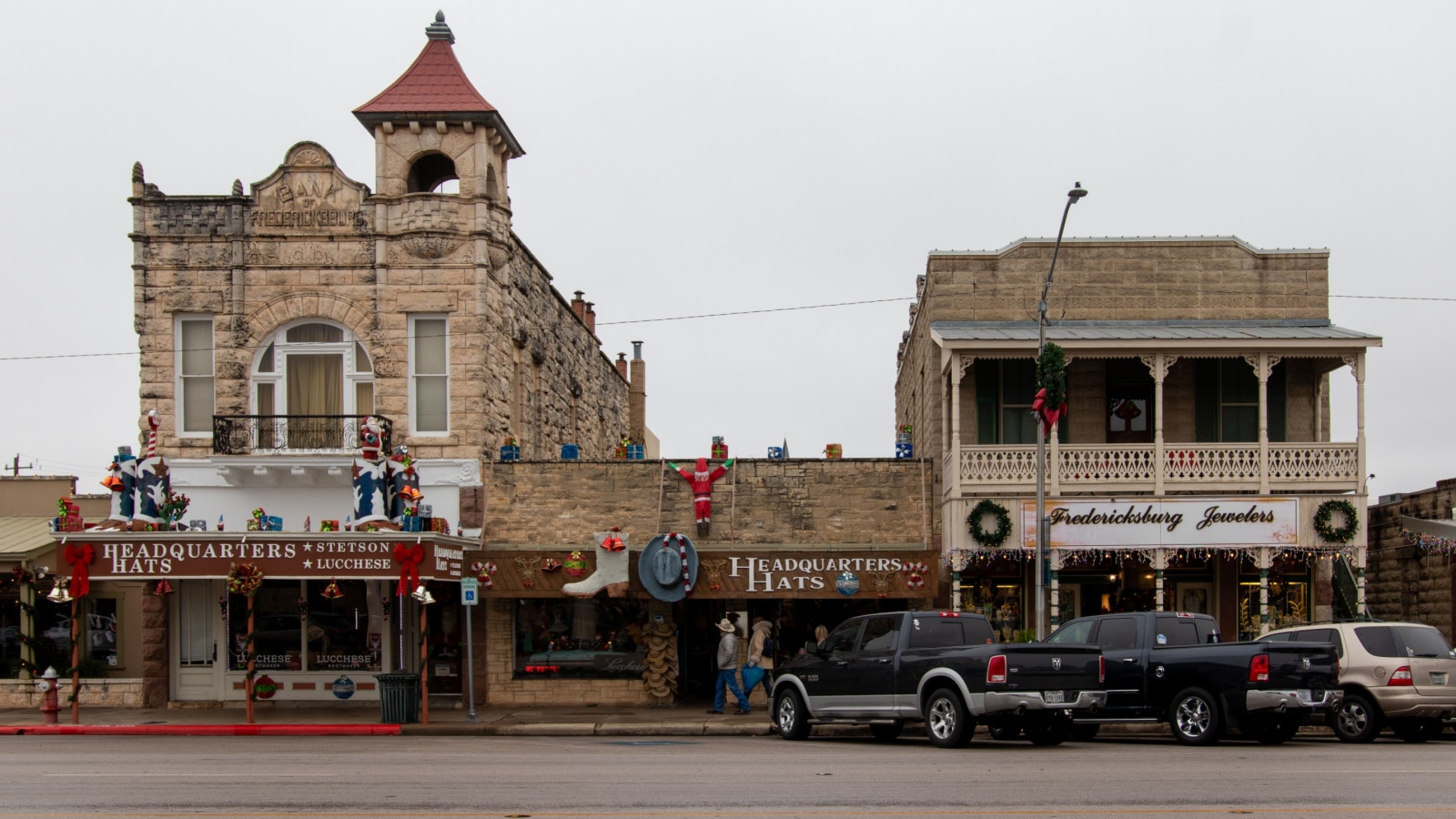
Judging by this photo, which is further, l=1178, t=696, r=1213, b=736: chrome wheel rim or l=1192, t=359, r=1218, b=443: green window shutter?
l=1192, t=359, r=1218, b=443: green window shutter

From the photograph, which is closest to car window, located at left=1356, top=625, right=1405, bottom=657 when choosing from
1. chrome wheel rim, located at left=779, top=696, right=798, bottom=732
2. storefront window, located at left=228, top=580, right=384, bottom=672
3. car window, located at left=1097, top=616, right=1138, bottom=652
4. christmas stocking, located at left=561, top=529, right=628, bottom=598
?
car window, located at left=1097, top=616, right=1138, bottom=652

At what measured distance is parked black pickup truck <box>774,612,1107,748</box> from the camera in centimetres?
1664

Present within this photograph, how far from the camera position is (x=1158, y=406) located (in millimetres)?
24234

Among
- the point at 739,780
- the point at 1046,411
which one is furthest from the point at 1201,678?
the point at 739,780

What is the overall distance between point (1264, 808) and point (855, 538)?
1405 cm

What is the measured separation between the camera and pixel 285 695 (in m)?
24.7

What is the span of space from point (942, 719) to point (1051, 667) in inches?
57.5

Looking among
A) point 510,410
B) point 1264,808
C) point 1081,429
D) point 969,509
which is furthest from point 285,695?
point 1264,808

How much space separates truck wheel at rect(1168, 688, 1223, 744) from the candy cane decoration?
637 cm

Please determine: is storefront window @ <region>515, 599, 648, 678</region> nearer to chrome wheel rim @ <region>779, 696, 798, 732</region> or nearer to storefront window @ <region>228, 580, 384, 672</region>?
storefront window @ <region>228, 580, 384, 672</region>

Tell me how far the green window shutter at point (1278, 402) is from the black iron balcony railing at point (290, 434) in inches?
622

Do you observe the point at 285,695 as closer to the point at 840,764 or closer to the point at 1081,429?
the point at 840,764

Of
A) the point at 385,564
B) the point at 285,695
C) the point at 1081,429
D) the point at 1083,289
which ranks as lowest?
the point at 285,695

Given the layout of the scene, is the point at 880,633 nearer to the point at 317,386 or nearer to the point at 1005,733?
the point at 1005,733
